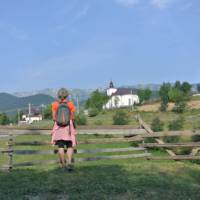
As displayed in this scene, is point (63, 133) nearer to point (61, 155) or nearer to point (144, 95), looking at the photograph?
point (61, 155)

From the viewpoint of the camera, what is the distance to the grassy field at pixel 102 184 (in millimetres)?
7023

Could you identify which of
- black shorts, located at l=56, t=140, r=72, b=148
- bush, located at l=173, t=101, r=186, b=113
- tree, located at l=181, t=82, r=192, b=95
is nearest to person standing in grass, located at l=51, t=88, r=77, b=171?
black shorts, located at l=56, t=140, r=72, b=148

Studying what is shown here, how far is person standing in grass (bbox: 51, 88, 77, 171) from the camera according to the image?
9.55 meters

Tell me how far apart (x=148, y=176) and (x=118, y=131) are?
524 cm

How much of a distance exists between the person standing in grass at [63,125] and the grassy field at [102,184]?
367 mm

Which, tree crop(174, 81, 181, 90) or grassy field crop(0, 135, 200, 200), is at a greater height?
tree crop(174, 81, 181, 90)

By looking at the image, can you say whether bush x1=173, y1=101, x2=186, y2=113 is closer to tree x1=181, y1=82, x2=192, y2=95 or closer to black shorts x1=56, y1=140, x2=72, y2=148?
tree x1=181, y1=82, x2=192, y2=95

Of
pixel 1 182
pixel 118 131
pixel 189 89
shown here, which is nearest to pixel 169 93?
pixel 189 89

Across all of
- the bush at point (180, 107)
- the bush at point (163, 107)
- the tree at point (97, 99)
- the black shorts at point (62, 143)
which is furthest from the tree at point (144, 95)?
the black shorts at point (62, 143)

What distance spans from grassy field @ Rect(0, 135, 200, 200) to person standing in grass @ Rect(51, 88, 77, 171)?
37 centimetres

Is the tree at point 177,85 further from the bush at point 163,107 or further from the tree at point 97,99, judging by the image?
the bush at point 163,107

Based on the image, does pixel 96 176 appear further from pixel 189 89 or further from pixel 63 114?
pixel 189 89

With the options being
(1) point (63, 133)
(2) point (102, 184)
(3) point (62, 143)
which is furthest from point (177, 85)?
(2) point (102, 184)

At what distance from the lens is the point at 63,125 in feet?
31.5
